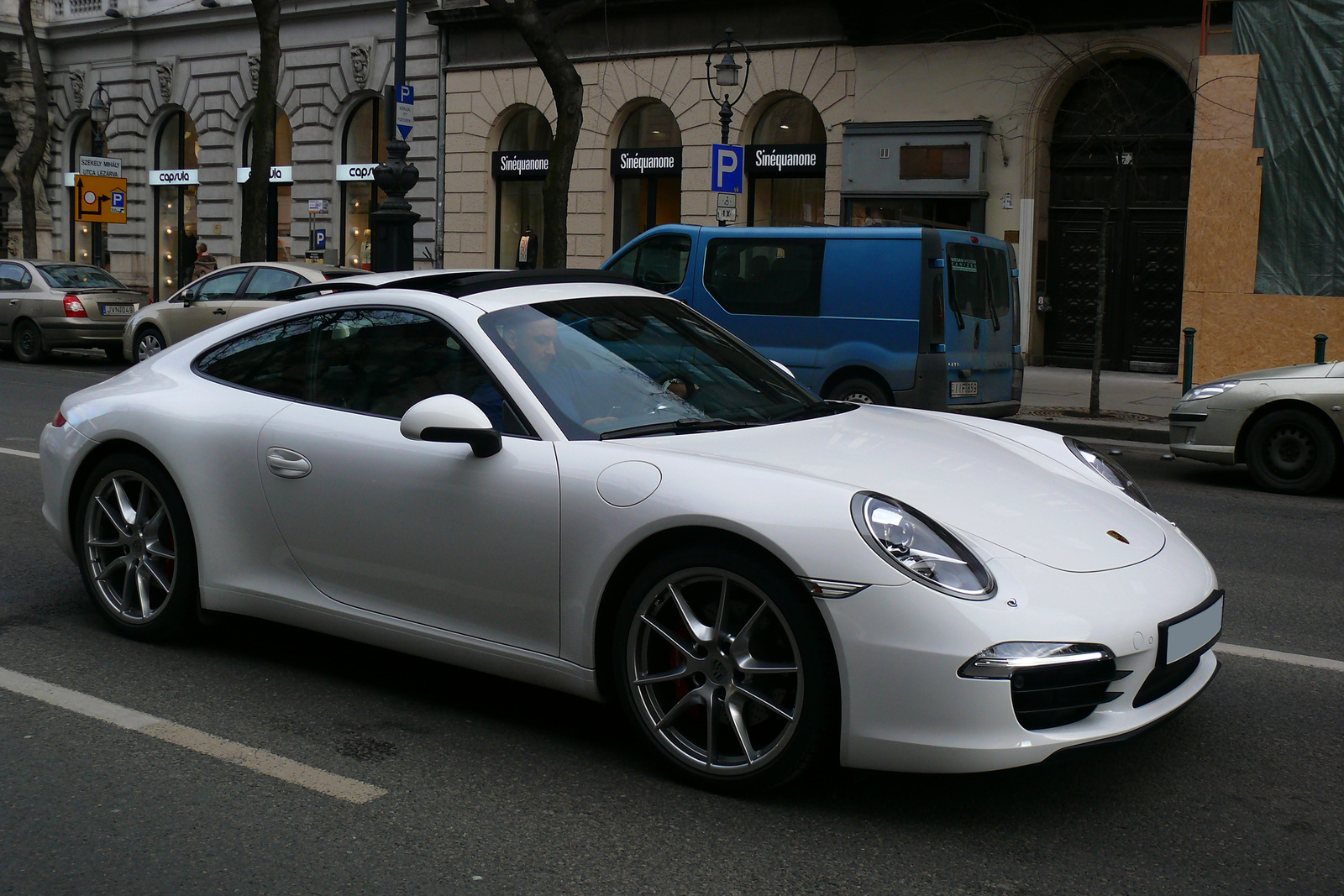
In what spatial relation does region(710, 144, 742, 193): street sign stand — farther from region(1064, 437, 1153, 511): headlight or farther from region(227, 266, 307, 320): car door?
region(1064, 437, 1153, 511): headlight

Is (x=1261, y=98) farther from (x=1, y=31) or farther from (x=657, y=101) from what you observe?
(x=1, y=31)

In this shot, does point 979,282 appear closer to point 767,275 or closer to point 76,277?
point 767,275

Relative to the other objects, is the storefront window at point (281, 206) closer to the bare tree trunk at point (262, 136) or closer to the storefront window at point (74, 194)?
the bare tree trunk at point (262, 136)

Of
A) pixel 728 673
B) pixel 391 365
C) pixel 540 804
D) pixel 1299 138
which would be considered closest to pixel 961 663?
pixel 728 673

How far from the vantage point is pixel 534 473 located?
13.3 feet

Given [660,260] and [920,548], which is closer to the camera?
[920,548]

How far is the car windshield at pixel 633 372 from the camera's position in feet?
14.0

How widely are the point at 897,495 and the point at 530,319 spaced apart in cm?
145

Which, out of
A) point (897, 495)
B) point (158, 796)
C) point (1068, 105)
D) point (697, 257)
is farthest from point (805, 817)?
point (1068, 105)

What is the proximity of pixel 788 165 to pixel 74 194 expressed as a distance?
23.1m

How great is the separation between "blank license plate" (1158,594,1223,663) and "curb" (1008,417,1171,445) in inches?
409

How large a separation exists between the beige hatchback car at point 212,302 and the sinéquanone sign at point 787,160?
927 centimetres

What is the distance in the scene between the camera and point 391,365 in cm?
463

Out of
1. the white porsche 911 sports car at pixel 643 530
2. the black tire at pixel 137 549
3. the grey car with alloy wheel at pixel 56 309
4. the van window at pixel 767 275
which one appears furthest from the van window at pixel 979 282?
the grey car with alloy wheel at pixel 56 309
